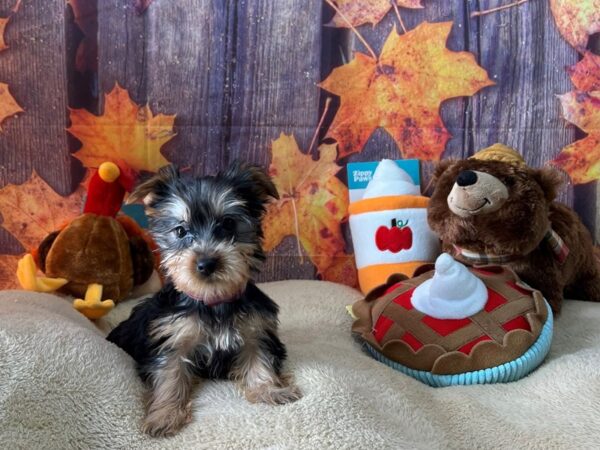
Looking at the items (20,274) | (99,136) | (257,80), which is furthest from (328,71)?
(20,274)

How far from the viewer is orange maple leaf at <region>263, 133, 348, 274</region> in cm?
287

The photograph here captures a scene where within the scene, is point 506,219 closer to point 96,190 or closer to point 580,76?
point 580,76

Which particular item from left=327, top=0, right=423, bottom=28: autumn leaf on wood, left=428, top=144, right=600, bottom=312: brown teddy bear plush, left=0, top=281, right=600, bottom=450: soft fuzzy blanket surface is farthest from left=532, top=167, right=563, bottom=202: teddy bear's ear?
left=327, top=0, right=423, bottom=28: autumn leaf on wood

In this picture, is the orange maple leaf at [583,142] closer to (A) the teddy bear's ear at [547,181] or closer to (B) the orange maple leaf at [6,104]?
(A) the teddy bear's ear at [547,181]

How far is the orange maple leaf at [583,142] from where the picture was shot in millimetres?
2781

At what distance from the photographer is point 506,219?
2.20 meters

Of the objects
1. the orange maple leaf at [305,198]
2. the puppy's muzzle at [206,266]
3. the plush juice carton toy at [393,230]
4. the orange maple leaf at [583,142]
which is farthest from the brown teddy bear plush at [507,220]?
the puppy's muzzle at [206,266]

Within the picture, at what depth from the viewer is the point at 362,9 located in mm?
2797

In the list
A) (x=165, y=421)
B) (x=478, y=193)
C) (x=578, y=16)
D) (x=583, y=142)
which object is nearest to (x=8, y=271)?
(x=165, y=421)

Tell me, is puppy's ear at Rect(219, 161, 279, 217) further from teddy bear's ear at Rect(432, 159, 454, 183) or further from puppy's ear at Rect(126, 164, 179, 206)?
teddy bear's ear at Rect(432, 159, 454, 183)

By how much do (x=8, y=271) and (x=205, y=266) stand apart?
1.70 m

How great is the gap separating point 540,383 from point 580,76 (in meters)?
1.66

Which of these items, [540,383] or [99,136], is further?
[99,136]

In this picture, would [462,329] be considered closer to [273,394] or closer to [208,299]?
[273,394]
